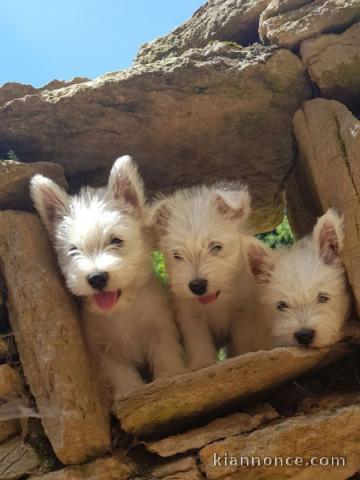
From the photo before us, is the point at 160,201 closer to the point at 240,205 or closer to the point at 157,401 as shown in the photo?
the point at 240,205

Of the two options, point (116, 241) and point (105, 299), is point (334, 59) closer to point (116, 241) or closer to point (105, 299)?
point (116, 241)

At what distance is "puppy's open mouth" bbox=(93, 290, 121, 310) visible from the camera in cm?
383

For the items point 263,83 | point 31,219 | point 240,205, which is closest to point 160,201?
point 240,205

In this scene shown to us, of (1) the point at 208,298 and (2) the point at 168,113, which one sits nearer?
(1) the point at 208,298

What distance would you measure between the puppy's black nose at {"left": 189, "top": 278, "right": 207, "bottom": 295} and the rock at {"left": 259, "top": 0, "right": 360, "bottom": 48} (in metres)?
2.00

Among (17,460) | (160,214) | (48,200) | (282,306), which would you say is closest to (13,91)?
(48,200)

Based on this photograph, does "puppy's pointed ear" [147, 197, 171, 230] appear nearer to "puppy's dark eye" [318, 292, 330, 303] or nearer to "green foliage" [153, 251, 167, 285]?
"green foliage" [153, 251, 167, 285]

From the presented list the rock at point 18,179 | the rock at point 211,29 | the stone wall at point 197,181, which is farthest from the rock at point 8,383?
the rock at point 211,29

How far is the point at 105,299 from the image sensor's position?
12.6ft

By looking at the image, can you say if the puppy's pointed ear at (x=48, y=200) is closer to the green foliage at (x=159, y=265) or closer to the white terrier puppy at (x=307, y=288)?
the green foliage at (x=159, y=265)

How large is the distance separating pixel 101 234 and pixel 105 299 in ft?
1.42

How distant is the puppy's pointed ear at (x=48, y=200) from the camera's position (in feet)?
13.6

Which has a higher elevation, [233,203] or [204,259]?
[233,203]

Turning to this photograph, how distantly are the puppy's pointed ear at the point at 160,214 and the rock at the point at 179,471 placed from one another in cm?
168
